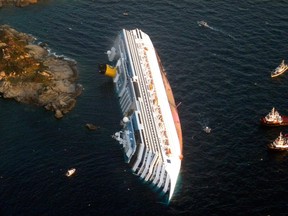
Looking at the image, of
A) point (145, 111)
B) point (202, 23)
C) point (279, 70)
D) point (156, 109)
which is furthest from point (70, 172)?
point (202, 23)

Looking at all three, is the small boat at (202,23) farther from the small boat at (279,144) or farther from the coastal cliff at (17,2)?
the coastal cliff at (17,2)

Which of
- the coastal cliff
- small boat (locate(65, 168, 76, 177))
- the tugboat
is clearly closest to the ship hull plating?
small boat (locate(65, 168, 76, 177))

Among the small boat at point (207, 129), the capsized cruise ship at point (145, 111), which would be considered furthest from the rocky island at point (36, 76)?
the small boat at point (207, 129)

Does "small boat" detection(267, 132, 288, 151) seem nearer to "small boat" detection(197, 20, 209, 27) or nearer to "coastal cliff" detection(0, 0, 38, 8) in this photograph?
"small boat" detection(197, 20, 209, 27)

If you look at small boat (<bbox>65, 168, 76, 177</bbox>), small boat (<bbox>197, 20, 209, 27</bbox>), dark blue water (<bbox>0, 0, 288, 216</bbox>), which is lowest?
small boat (<bbox>65, 168, 76, 177</bbox>)

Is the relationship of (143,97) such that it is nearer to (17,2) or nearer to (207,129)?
(207,129)

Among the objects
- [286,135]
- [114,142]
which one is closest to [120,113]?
[114,142]

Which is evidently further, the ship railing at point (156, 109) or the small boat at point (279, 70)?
the small boat at point (279, 70)
